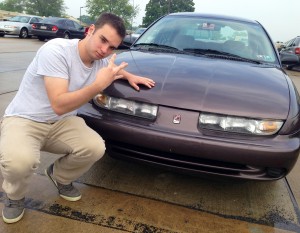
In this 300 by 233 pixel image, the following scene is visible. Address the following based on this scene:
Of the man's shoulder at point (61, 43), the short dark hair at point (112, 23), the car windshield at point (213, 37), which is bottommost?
the car windshield at point (213, 37)

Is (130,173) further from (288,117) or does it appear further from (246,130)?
(288,117)

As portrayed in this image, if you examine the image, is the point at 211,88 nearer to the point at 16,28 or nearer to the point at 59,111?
the point at 59,111

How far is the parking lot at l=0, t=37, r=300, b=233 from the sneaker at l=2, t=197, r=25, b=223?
4 centimetres

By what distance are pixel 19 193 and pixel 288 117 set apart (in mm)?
1774

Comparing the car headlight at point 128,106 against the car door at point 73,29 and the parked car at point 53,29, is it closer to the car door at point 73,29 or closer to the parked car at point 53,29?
the parked car at point 53,29

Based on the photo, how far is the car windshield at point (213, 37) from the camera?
3434mm

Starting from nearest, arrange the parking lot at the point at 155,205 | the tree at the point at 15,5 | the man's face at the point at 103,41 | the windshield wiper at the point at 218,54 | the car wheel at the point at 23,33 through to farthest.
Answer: the man's face at the point at 103,41
the parking lot at the point at 155,205
the windshield wiper at the point at 218,54
the car wheel at the point at 23,33
the tree at the point at 15,5

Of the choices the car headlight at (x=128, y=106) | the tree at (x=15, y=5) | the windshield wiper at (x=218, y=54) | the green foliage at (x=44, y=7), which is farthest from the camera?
the tree at (x=15, y=5)

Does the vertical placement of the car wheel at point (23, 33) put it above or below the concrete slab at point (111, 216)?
below

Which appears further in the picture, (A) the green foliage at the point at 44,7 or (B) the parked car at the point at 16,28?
(A) the green foliage at the point at 44,7

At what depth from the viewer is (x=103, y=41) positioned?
2.18 m

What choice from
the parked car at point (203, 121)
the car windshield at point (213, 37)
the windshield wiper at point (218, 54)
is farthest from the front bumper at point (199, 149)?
the car windshield at point (213, 37)

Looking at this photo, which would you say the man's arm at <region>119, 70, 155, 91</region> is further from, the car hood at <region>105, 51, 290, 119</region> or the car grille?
the car grille

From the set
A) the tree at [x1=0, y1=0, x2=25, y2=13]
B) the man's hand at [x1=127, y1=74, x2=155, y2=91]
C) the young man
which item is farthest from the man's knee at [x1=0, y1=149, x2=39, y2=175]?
the tree at [x1=0, y1=0, x2=25, y2=13]
